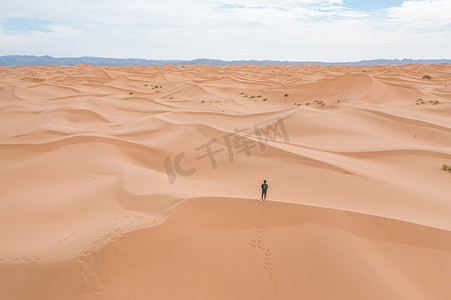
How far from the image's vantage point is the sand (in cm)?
293

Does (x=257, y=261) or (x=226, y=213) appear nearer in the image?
(x=257, y=261)

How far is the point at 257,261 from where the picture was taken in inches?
125

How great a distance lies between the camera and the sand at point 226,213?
2930 mm

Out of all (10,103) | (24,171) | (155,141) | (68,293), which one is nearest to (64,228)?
(68,293)

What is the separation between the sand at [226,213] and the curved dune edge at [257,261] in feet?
0.04

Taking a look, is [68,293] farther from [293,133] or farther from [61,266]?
[293,133]

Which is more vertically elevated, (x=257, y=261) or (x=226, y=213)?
(x=226, y=213)

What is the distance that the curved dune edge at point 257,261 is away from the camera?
285 centimetres

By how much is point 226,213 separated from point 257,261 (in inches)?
32.8

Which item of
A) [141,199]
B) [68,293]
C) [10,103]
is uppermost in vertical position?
[10,103]

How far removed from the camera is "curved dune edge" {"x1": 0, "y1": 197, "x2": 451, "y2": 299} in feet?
9.34

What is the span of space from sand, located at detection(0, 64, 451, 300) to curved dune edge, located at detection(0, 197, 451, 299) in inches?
0.5

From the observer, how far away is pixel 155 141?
7.80 metres

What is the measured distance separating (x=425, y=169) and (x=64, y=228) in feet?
21.5
